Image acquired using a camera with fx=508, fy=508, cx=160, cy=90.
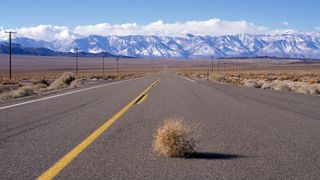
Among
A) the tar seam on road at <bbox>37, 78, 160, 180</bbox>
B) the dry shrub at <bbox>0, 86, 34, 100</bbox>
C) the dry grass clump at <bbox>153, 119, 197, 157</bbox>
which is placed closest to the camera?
the tar seam on road at <bbox>37, 78, 160, 180</bbox>

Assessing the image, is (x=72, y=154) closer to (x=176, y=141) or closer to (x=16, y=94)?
(x=176, y=141)

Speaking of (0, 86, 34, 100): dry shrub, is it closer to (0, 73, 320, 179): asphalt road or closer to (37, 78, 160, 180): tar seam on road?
(0, 73, 320, 179): asphalt road

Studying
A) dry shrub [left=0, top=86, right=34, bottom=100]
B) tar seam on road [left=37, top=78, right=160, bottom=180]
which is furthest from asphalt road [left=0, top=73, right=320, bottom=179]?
dry shrub [left=0, top=86, right=34, bottom=100]

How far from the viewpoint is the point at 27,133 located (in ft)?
31.6

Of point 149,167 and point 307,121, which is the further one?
point 307,121

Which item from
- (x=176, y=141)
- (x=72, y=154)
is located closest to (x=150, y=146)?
(x=176, y=141)

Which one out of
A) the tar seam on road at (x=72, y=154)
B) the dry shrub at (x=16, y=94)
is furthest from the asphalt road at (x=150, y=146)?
the dry shrub at (x=16, y=94)

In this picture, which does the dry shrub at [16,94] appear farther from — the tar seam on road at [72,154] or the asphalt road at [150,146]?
the tar seam on road at [72,154]

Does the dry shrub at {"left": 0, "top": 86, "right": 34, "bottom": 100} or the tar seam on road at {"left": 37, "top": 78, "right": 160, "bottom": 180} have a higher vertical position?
the dry shrub at {"left": 0, "top": 86, "right": 34, "bottom": 100}

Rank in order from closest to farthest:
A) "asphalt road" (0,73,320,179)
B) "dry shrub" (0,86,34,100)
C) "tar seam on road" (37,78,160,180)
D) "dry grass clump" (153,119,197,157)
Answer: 1. "tar seam on road" (37,78,160,180)
2. "asphalt road" (0,73,320,179)
3. "dry grass clump" (153,119,197,157)
4. "dry shrub" (0,86,34,100)

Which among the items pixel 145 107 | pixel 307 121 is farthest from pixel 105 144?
pixel 145 107

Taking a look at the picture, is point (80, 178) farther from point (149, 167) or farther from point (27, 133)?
point (27, 133)

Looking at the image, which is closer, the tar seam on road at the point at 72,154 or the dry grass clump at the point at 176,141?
the tar seam on road at the point at 72,154

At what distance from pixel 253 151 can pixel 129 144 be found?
2031mm
